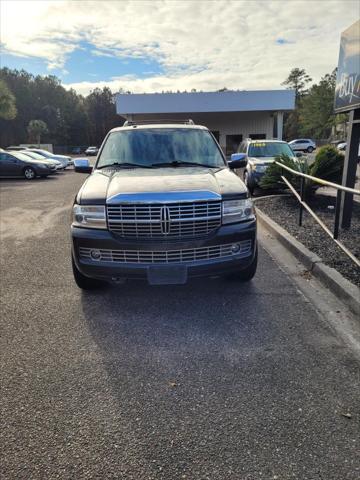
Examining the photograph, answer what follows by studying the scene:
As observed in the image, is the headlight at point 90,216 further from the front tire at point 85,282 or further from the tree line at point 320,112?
the tree line at point 320,112

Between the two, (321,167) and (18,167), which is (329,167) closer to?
(321,167)

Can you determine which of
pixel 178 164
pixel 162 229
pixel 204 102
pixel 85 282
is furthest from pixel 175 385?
pixel 204 102

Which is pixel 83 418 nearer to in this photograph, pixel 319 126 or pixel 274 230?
pixel 274 230

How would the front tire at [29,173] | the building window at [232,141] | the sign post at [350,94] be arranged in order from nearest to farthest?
the sign post at [350,94], the front tire at [29,173], the building window at [232,141]

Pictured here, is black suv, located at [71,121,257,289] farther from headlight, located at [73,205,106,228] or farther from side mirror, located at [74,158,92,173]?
side mirror, located at [74,158,92,173]

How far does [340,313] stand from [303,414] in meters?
1.69

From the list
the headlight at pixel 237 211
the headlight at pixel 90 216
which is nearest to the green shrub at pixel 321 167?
the headlight at pixel 237 211

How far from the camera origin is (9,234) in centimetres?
779

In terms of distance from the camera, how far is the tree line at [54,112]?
79938mm

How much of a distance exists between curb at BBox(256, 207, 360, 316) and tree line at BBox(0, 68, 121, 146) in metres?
75.8

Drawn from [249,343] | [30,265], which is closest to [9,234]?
[30,265]

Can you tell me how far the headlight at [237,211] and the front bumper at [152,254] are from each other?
73 millimetres

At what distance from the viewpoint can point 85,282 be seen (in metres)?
4.49

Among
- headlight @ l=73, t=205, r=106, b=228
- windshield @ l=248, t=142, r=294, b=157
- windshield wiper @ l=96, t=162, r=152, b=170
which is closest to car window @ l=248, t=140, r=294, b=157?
windshield @ l=248, t=142, r=294, b=157
